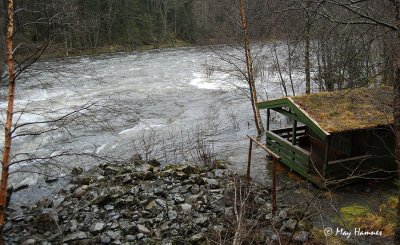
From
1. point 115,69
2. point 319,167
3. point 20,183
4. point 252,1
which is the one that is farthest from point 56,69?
point 115,69

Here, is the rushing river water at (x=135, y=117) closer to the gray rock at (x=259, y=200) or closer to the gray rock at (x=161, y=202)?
the gray rock at (x=161, y=202)

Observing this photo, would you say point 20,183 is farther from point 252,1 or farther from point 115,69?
point 115,69

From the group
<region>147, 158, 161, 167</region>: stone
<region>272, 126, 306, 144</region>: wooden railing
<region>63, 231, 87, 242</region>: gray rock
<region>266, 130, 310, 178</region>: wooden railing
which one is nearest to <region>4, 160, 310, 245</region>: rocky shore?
<region>63, 231, 87, 242</region>: gray rock

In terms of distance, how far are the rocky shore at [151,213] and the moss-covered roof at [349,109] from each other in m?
2.74

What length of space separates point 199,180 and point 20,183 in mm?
6299

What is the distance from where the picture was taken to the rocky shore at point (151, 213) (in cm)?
861

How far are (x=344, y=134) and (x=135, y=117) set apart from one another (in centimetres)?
969

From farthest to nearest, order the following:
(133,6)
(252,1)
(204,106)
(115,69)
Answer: (133,6)
(115,69)
(204,106)
(252,1)

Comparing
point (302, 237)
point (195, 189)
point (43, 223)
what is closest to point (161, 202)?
point (195, 189)

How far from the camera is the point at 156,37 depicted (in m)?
55.5

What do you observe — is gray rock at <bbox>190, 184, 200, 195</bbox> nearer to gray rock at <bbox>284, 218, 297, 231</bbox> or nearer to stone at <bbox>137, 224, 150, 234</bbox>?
stone at <bbox>137, 224, 150, 234</bbox>

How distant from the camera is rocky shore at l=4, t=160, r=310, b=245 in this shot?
28.3 ft

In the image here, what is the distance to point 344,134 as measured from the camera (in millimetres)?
11852

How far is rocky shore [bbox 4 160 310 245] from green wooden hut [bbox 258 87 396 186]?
1881mm
